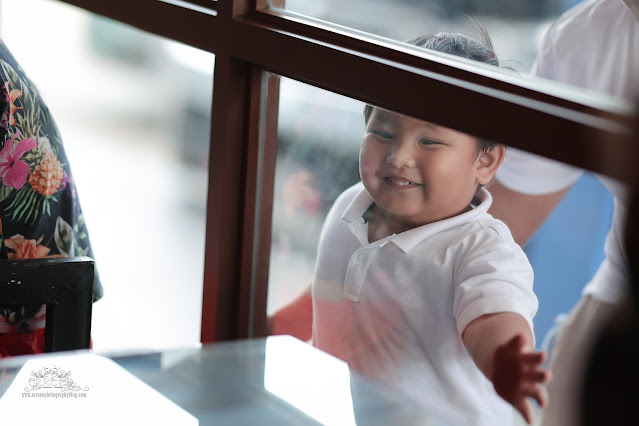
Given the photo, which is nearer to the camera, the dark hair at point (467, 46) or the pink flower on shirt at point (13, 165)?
the dark hair at point (467, 46)

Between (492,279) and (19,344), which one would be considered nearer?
(492,279)

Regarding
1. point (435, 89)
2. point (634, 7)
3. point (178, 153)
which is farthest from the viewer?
point (178, 153)

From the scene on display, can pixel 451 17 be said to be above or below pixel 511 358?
above

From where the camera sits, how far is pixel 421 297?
1.16 metres

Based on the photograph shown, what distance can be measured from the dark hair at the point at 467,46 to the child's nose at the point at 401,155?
0.14 m

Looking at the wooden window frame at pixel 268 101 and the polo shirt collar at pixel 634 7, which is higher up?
the polo shirt collar at pixel 634 7

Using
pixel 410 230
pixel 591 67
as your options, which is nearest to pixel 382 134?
pixel 410 230

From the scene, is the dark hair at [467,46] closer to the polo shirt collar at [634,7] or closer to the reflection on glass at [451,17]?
the reflection on glass at [451,17]

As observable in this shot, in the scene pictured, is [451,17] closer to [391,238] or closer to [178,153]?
[391,238]

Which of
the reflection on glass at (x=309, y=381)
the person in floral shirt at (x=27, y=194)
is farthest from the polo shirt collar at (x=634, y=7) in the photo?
the person in floral shirt at (x=27, y=194)

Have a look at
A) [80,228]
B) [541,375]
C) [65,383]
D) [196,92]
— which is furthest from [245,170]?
[541,375]

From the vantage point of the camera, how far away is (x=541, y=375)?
95cm

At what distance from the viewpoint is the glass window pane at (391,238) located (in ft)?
3.20

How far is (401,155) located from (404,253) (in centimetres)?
15
